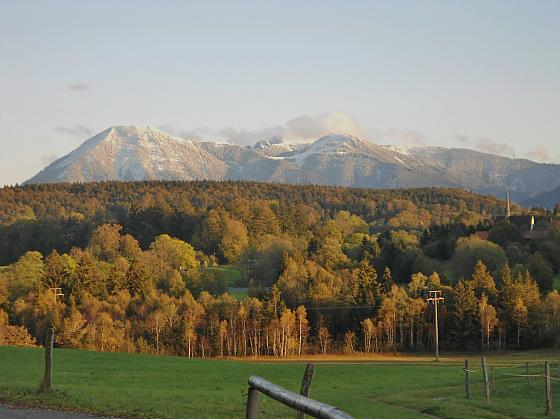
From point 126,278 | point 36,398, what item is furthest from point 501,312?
point 36,398

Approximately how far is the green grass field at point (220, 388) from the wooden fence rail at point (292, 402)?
9983 mm

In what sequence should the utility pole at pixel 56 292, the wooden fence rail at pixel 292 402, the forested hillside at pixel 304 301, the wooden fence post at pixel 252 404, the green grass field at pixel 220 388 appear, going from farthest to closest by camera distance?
the utility pole at pixel 56 292 → the forested hillside at pixel 304 301 → the green grass field at pixel 220 388 → the wooden fence post at pixel 252 404 → the wooden fence rail at pixel 292 402

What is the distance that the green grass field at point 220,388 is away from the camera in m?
22.3

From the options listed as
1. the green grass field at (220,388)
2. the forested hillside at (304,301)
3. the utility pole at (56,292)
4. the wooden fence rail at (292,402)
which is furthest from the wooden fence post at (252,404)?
the utility pole at (56,292)

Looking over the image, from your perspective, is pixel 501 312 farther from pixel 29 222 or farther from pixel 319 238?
pixel 29 222

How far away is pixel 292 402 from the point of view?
9.18 meters

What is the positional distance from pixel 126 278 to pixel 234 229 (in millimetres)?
64629

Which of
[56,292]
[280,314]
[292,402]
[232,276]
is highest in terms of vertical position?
[232,276]

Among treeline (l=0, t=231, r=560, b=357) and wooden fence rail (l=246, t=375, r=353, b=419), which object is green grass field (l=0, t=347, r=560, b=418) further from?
treeline (l=0, t=231, r=560, b=357)

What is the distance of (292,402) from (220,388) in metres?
30.5

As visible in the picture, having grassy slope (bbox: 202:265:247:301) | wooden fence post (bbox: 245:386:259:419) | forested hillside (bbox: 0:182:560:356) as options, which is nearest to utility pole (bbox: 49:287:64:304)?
forested hillside (bbox: 0:182:560:356)

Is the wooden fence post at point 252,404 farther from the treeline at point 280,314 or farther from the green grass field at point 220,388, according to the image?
the treeline at point 280,314

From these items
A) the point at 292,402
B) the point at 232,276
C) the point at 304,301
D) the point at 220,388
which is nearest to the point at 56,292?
the point at 304,301

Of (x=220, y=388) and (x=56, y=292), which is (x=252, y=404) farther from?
(x=56, y=292)
